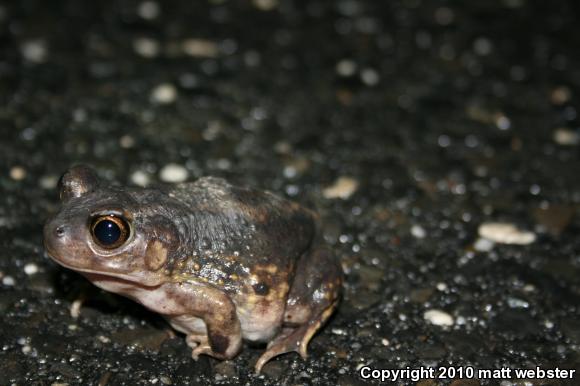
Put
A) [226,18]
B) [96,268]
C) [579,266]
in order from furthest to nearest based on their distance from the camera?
[226,18] → [579,266] → [96,268]

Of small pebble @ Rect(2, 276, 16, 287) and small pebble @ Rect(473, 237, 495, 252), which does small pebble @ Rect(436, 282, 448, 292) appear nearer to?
small pebble @ Rect(473, 237, 495, 252)

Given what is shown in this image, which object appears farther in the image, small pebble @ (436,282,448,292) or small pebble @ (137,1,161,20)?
small pebble @ (137,1,161,20)

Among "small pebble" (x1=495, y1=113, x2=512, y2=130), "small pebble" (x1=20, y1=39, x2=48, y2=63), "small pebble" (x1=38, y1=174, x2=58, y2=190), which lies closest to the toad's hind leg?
"small pebble" (x1=38, y1=174, x2=58, y2=190)

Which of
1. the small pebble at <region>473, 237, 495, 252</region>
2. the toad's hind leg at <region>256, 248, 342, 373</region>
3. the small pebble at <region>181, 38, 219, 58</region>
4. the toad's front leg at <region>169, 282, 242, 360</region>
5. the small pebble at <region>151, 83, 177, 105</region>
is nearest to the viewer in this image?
the toad's front leg at <region>169, 282, 242, 360</region>

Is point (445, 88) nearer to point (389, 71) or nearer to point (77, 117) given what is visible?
A: point (389, 71)

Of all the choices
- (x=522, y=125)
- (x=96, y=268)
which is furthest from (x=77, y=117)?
(x=522, y=125)

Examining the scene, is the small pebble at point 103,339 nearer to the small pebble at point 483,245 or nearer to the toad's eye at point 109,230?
the toad's eye at point 109,230

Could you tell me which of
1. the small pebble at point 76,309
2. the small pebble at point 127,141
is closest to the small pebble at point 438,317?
the small pebble at point 76,309
